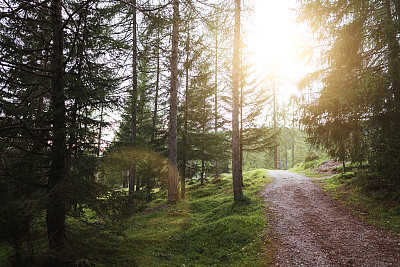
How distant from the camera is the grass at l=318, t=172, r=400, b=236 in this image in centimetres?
611

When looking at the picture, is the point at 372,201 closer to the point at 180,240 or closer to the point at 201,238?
the point at 201,238

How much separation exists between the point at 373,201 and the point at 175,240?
309 inches

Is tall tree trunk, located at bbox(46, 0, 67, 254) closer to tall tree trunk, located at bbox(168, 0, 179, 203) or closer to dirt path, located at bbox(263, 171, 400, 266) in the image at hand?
dirt path, located at bbox(263, 171, 400, 266)

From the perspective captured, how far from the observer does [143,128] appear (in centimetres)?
1404

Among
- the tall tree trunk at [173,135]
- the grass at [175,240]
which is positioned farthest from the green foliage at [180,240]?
the tall tree trunk at [173,135]

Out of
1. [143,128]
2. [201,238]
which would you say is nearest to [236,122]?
[201,238]

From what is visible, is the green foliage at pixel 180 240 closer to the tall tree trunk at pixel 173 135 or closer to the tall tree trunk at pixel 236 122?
the tall tree trunk at pixel 236 122

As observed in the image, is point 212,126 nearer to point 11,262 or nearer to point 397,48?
point 397,48

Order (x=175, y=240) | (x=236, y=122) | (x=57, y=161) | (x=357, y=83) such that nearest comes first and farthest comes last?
(x=57, y=161), (x=175, y=240), (x=357, y=83), (x=236, y=122)

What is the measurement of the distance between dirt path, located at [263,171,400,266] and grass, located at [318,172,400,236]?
42 cm

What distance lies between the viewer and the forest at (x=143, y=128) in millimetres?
3574

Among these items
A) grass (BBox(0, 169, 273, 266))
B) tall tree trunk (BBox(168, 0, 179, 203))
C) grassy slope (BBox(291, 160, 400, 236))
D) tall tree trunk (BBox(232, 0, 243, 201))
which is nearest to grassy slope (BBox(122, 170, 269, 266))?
grass (BBox(0, 169, 273, 266))

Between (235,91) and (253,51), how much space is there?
6347 millimetres

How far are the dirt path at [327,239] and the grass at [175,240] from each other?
0.59 m
